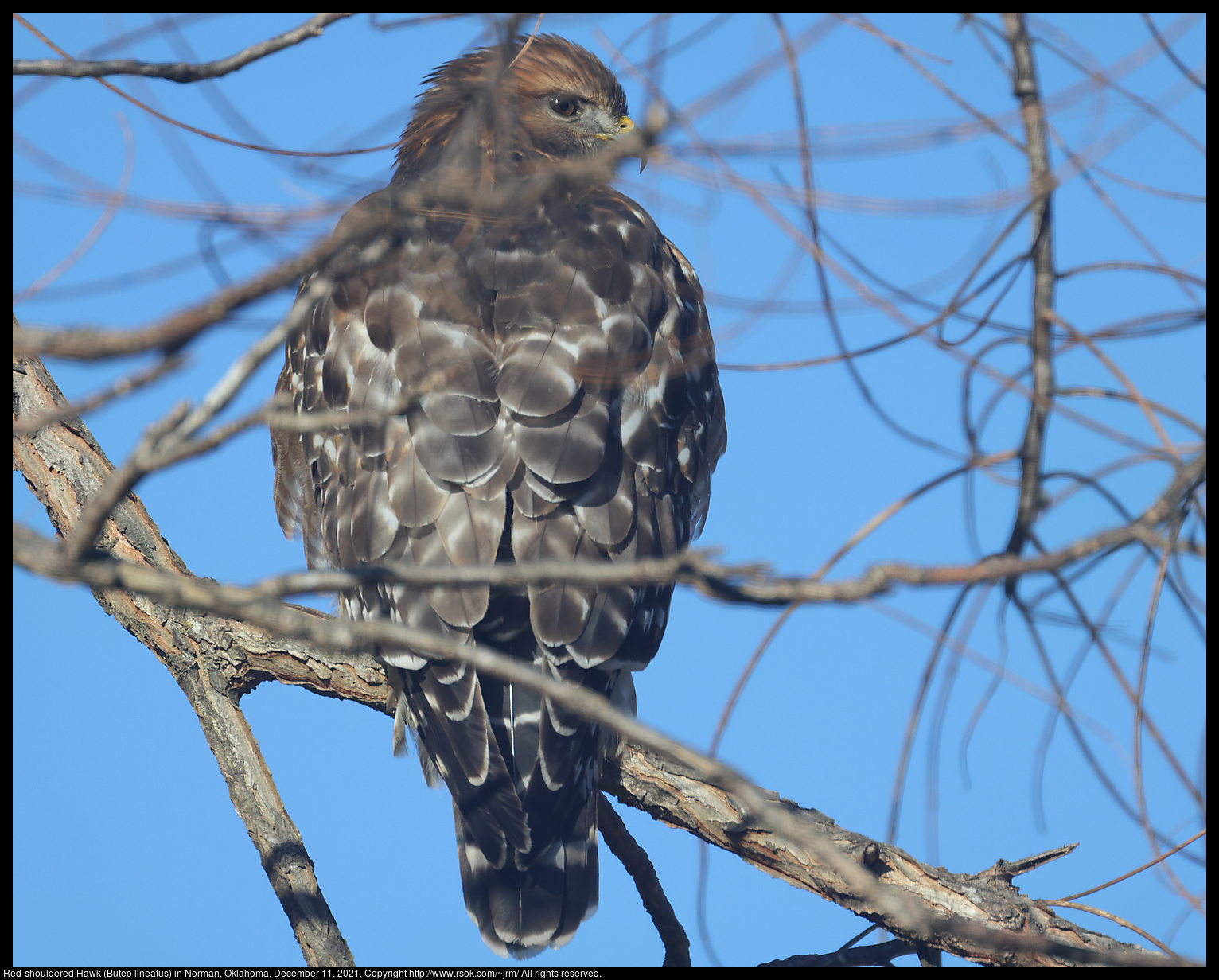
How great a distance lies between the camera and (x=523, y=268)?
3373 mm

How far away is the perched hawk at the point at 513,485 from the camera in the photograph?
2959 mm

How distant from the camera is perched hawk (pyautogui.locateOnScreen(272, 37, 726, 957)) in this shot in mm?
2959

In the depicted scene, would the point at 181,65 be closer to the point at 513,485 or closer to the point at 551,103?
the point at 513,485

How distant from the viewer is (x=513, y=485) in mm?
3000

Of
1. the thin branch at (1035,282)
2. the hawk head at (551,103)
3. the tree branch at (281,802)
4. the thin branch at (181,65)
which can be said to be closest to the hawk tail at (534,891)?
the tree branch at (281,802)

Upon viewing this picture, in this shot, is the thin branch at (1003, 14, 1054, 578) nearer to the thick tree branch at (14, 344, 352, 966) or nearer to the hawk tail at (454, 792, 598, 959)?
the hawk tail at (454, 792, 598, 959)

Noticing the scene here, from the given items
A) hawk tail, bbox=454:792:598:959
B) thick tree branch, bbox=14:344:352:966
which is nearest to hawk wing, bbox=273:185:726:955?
hawk tail, bbox=454:792:598:959

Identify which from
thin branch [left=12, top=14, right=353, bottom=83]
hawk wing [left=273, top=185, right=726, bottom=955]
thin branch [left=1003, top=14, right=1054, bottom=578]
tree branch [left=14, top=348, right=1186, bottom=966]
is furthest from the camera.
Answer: hawk wing [left=273, top=185, right=726, bottom=955]

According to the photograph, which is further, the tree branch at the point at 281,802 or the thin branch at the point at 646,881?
the thin branch at the point at 646,881

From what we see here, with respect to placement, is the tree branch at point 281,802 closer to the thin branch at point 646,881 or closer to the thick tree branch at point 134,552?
the thick tree branch at point 134,552

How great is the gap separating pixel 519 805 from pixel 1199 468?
2.17 metres
